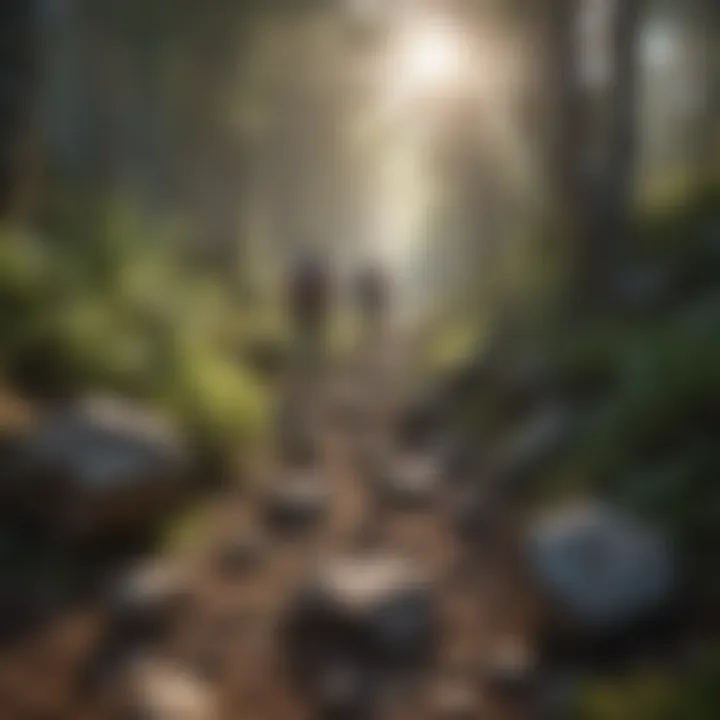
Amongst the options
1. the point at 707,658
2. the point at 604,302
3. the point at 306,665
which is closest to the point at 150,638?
the point at 306,665

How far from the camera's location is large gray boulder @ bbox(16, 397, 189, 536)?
5.78 m

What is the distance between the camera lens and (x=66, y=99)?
12.8m

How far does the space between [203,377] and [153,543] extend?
2.05m

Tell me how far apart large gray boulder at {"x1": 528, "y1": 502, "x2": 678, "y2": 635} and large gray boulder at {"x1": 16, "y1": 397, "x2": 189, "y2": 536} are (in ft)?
7.64

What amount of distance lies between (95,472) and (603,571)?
9.48ft

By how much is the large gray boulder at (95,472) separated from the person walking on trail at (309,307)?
7360 millimetres

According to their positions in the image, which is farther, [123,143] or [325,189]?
[325,189]

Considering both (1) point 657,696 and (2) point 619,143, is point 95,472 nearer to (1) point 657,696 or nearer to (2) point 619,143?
(1) point 657,696

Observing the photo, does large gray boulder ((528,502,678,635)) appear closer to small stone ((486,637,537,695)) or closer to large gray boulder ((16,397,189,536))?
small stone ((486,637,537,695))

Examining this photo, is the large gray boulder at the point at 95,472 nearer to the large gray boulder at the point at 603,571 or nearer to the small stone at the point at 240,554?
the small stone at the point at 240,554

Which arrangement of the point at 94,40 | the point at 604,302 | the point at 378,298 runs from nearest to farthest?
the point at 604,302 < the point at 94,40 < the point at 378,298

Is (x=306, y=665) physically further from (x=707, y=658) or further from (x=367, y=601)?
(x=707, y=658)

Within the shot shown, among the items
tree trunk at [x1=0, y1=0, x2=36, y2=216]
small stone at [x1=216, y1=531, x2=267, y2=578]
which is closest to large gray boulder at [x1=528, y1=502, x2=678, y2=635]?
small stone at [x1=216, y1=531, x2=267, y2=578]

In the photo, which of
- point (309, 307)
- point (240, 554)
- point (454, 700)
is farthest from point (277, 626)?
point (309, 307)
